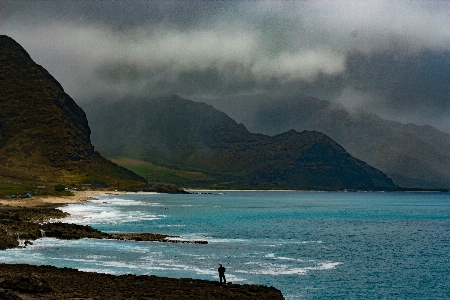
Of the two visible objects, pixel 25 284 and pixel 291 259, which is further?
pixel 291 259

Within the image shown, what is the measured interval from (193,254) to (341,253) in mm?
21357

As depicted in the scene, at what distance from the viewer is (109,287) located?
41.6 metres

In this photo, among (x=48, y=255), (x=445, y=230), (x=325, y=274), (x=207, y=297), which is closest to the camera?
(x=207, y=297)

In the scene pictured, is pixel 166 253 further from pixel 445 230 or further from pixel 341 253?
pixel 445 230

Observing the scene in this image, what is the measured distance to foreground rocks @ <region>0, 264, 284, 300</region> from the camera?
3762cm

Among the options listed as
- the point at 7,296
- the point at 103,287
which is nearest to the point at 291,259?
the point at 103,287

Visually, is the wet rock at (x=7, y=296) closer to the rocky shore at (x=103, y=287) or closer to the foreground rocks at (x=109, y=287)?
the rocky shore at (x=103, y=287)

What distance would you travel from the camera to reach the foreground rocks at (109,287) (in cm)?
3762

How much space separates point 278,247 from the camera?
7712 centimetres

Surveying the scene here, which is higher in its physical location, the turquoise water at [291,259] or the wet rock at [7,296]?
the wet rock at [7,296]

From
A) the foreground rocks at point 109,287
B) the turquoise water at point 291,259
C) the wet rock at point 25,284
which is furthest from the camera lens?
the turquoise water at point 291,259

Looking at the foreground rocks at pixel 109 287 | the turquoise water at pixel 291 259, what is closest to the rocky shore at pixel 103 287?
the foreground rocks at pixel 109 287

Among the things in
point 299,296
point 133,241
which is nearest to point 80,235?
point 133,241

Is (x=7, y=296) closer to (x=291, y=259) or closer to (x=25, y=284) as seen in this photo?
(x=25, y=284)
